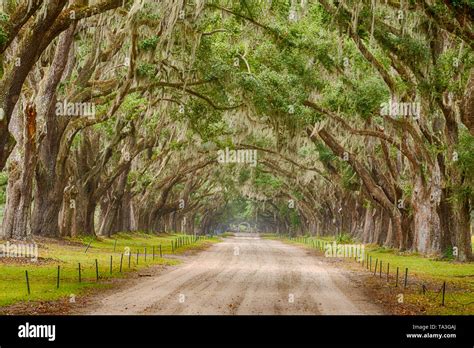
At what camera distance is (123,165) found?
4419cm

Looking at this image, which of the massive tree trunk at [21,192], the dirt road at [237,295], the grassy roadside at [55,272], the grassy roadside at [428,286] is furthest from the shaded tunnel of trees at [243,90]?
the dirt road at [237,295]

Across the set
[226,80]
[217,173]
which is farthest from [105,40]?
[217,173]

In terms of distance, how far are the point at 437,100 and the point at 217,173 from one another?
4875 centimetres

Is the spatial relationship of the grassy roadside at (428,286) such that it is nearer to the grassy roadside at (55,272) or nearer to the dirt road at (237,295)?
the dirt road at (237,295)

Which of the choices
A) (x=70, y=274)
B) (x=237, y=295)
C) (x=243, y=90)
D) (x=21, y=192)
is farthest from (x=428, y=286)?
(x=21, y=192)

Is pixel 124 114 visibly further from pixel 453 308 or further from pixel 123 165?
pixel 453 308

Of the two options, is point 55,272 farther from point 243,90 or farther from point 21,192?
point 243,90

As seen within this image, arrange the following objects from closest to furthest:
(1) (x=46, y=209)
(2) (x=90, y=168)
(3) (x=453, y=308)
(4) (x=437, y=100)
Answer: (3) (x=453, y=308)
(4) (x=437, y=100)
(1) (x=46, y=209)
(2) (x=90, y=168)

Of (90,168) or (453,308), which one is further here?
(90,168)

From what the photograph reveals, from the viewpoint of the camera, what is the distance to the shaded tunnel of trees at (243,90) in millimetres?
21766

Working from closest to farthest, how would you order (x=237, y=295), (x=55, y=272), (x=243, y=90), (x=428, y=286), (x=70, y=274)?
1. (x=237, y=295)
2. (x=70, y=274)
3. (x=428, y=286)
4. (x=55, y=272)
5. (x=243, y=90)

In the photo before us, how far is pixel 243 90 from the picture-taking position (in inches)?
1061

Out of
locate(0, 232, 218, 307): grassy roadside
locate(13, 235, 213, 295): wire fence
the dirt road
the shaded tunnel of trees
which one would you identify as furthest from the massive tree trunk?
the dirt road

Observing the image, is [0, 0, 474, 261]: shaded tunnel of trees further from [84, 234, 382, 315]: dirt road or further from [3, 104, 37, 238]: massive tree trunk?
[84, 234, 382, 315]: dirt road
